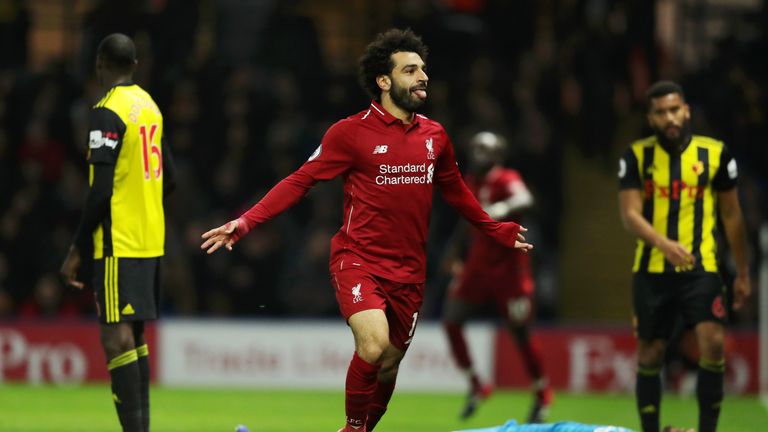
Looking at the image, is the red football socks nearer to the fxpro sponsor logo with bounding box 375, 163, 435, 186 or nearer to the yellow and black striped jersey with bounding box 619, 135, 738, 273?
the fxpro sponsor logo with bounding box 375, 163, 435, 186

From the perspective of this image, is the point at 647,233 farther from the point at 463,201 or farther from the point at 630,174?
the point at 463,201

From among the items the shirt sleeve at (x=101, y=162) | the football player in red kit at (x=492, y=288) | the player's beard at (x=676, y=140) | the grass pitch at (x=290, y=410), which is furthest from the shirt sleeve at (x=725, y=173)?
the shirt sleeve at (x=101, y=162)

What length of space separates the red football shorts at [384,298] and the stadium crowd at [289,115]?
7261 millimetres

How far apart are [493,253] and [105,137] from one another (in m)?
4.91

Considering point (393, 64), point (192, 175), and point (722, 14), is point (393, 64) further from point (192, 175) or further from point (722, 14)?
point (722, 14)

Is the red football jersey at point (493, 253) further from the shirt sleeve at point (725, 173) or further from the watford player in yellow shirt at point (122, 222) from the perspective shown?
the watford player in yellow shirt at point (122, 222)

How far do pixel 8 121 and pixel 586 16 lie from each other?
6.92 metres

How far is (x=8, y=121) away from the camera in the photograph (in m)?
15.8

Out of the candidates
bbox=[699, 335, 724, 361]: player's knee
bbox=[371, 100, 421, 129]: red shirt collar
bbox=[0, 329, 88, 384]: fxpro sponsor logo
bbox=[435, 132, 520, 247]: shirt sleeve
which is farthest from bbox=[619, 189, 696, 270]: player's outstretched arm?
bbox=[0, 329, 88, 384]: fxpro sponsor logo

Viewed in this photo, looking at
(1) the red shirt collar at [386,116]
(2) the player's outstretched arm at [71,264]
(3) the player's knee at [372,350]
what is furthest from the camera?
(2) the player's outstretched arm at [71,264]

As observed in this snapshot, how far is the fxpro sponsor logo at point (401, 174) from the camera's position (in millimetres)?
7484

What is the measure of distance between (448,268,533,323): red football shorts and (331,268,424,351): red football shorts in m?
4.02

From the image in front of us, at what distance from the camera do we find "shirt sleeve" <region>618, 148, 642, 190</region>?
8641mm

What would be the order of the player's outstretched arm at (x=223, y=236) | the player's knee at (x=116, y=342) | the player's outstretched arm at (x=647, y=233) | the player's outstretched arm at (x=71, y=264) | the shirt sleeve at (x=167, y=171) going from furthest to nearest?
the player's outstretched arm at (x=647, y=233) < the shirt sleeve at (x=167, y=171) < the player's outstretched arm at (x=71, y=264) < the player's knee at (x=116, y=342) < the player's outstretched arm at (x=223, y=236)
